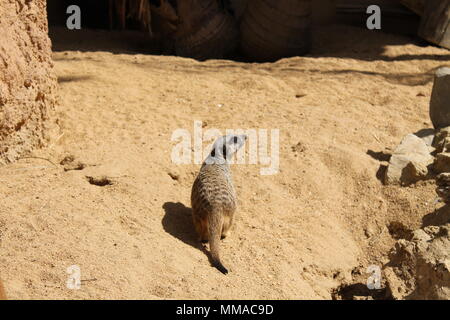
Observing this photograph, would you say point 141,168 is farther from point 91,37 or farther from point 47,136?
point 91,37

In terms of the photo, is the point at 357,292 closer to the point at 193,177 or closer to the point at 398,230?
the point at 398,230

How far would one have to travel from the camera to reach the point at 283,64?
6.23 m

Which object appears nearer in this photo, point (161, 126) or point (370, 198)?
point (370, 198)

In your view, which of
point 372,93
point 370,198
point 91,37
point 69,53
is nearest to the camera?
point 370,198

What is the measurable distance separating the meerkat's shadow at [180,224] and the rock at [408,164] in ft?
4.40

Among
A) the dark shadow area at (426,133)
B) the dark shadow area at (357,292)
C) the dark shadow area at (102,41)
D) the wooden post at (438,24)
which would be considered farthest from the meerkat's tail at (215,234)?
the wooden post at (438,24)

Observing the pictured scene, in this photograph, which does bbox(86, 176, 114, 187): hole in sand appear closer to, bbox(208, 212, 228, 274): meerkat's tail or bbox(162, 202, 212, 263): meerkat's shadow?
bbox(162, 202, 212, 263): meerkat's shadow

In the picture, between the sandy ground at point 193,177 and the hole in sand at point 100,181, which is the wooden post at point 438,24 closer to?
the sandy ground at point 193,177

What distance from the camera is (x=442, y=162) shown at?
14.4 ft

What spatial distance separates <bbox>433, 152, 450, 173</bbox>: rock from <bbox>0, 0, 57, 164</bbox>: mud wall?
8.15 ft

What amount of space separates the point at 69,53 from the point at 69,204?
279 cm

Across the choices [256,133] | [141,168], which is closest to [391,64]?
[256,133]

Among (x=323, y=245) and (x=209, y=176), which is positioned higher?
(x=209, y=176)

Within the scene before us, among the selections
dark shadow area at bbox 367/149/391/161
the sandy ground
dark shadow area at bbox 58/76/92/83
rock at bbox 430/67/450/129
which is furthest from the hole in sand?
rock at bbox 430/67/450/129
